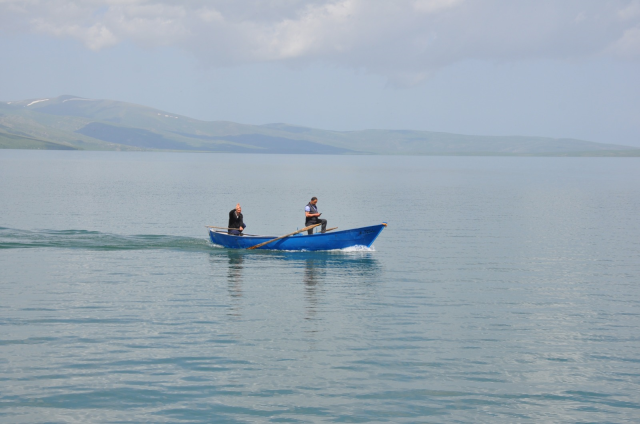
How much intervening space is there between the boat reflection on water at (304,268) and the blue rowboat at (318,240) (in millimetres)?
Result: 397

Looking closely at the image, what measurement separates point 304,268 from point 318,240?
4522 millimetres

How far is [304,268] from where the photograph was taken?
36.1 meters

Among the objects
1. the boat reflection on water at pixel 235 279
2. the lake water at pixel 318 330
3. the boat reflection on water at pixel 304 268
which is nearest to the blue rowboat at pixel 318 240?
the boat reflection on water at pixel 304 268

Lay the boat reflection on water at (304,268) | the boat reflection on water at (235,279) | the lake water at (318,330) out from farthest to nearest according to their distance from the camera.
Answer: the boat reflection on water at (304,268) → the boat reflection on water at (235,279) → the lake water at (318,330)

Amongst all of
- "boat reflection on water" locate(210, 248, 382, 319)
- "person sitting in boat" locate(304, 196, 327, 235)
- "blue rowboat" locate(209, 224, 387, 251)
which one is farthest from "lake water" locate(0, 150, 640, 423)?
"person sitting in boat" locate(304, 196, 327, 235)

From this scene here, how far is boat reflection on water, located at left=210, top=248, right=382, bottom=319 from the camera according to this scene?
1207 inches

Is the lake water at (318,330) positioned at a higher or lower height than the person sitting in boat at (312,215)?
lower

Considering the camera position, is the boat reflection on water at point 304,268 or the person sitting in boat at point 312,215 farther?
the person sitting in boat at point 312,215

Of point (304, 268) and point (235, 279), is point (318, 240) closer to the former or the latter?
point (304, 268)

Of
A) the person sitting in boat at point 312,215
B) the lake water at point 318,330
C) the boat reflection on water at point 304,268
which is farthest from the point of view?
the person sitting in boat at point 312,215

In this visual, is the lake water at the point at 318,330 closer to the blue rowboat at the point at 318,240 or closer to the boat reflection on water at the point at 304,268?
the boat reflection on water at the point at 304,268

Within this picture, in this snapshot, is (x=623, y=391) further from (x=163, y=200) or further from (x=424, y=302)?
(x=163, y=200)

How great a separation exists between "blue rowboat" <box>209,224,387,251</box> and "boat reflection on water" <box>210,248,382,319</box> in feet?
1.30

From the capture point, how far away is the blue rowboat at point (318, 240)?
40062 millimetres
